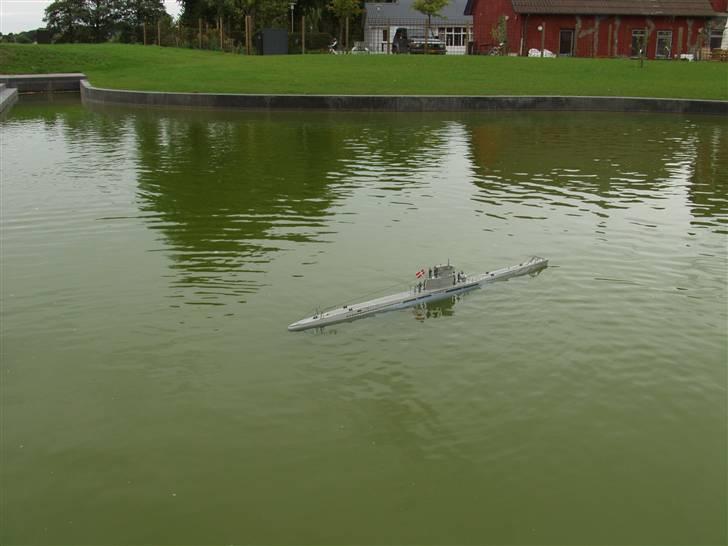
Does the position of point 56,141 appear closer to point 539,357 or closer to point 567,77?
point 539,357

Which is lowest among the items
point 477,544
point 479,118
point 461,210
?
point 477,544

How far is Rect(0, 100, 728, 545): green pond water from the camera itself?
6.93m

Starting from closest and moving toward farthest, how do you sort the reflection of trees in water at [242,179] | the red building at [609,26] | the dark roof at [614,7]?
1. the reflection of trees in water at [242,179]
2. the dark roof at [614,7]
3. the red building at [609,26]

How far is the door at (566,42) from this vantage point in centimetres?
5672

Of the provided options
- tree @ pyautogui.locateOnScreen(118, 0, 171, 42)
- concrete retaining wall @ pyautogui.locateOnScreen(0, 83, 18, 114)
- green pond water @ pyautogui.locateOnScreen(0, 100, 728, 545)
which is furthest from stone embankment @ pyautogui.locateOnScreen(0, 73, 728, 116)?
tree @ pyautogui.locateOnScreen(118, 0, 171, 42)

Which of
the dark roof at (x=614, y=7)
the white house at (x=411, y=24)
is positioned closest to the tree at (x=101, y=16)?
the white house at (x=411, y=24)

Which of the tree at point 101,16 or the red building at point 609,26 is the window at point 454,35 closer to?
the red building at point 609,26

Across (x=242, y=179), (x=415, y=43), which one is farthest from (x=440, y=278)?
(x=415, y=43)

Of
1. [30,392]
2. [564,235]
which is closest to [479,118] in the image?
[564,235]

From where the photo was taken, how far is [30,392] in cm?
891

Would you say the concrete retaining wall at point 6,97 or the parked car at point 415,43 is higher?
the parked car at point 415,43

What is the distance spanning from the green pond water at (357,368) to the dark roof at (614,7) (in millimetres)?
39553

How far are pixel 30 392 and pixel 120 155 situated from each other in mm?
16265

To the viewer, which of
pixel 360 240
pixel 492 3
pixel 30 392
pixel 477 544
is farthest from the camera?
pixel 492 3
